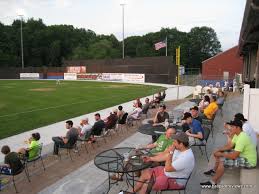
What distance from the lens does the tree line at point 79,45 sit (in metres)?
88.9

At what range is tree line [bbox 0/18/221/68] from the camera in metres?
88.9

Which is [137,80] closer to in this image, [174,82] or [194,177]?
[174,82]

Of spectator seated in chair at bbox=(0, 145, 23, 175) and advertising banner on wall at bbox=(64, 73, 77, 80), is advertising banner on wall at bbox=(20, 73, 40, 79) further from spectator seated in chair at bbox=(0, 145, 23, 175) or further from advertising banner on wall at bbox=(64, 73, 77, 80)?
spectator seated in chair at bbox=(0, 145, 23, 175)

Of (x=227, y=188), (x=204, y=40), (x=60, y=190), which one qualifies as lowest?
(x=60, y=190)

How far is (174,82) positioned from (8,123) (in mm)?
36184

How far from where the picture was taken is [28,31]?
97.9 m

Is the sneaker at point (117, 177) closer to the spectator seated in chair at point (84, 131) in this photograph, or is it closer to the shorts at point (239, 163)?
A: the shorts at point (239, 163)

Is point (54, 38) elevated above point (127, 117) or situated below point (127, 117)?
above

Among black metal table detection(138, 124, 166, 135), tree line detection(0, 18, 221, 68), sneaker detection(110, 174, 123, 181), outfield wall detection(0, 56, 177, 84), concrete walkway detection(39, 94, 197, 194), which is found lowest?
concrete walkway detection(39, 94, 197, 194)

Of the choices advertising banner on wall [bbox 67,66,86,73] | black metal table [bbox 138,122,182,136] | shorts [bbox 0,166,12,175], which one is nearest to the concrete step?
black metal table [bbox 138,122,182,136]

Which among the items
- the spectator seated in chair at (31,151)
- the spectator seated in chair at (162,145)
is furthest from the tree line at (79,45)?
the spectator seated in chair at (162,145)

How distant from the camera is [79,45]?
98500 mm

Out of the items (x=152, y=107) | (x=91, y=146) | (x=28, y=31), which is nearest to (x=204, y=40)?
(x=28, y=31)

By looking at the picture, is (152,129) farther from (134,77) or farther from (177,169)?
(134,77)
